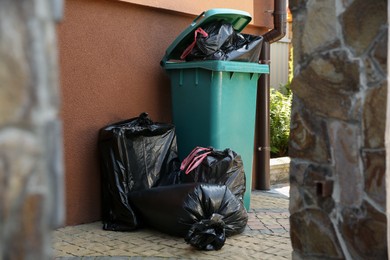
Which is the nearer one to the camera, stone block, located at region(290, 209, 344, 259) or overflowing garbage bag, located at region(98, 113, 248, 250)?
stone block, located at region(290, 209, 344, 259)

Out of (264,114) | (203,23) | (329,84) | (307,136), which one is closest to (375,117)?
(329,84)

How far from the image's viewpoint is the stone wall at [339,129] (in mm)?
2625

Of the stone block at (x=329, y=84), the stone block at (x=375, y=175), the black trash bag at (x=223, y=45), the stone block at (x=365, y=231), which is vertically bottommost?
the stone block at (x=365, y=231)

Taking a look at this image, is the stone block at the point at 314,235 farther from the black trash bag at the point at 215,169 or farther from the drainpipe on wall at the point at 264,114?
the drainpipe on wall at the point at 264,114

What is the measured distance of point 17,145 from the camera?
1020mm

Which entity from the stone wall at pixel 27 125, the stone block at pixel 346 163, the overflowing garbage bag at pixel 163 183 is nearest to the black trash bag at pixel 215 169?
the overflowing garbage bag at pixel 163 183

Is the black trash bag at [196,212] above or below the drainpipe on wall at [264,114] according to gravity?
below

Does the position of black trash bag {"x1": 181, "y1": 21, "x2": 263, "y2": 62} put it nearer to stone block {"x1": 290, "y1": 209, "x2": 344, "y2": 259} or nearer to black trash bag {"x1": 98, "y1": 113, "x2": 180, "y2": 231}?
black trash bag {"x1": 98, "y1": 113, "x2": 180, "y2": 231}

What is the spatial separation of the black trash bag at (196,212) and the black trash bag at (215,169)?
0.99ft

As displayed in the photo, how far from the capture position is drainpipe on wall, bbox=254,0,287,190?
6.43 meters

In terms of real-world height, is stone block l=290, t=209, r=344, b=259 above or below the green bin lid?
below

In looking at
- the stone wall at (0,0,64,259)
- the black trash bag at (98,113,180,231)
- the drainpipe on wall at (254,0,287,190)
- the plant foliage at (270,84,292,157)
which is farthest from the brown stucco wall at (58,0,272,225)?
the stone wall at (0,0,64,259)

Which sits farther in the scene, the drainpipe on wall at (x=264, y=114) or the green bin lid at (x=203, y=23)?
the drainpipe on wall at (x=264, y=114)

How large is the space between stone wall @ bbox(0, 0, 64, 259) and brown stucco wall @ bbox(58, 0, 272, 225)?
386 centimetres
